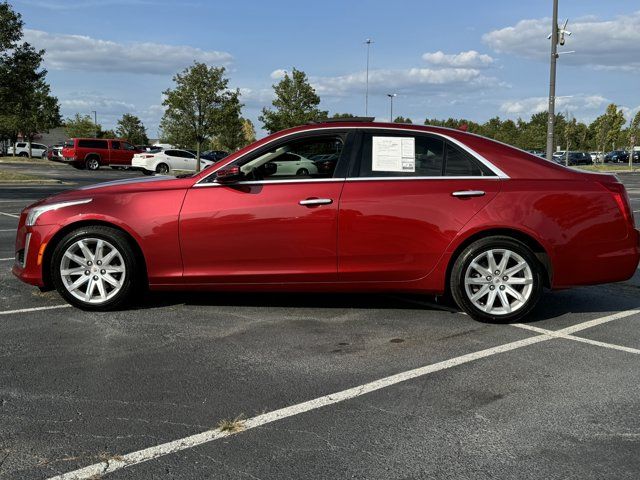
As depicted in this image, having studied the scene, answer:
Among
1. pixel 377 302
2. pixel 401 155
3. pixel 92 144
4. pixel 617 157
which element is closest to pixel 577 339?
pixel 377 302

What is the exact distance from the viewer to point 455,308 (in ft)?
19.0

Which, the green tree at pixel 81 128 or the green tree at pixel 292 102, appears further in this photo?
the green tree at pixel 81 128

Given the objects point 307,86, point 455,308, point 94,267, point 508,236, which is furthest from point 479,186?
point 307,86

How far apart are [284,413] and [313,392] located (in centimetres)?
34

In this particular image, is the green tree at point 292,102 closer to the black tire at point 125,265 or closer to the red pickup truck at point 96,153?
the red pickup truck at point 96,153

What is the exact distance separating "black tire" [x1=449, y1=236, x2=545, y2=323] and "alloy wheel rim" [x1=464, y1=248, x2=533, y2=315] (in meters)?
0.02

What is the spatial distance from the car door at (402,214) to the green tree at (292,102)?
3896 centimetres

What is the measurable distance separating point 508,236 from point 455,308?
0.98m

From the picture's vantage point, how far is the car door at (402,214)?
5.05 meters

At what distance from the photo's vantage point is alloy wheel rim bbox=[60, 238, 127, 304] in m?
5.23

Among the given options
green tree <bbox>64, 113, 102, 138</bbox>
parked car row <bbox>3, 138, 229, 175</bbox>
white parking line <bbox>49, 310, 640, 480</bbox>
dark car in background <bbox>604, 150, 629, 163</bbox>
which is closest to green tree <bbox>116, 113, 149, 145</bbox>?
green tree <bbox>64, 113, 102, 138</bbox>

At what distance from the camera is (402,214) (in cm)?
505

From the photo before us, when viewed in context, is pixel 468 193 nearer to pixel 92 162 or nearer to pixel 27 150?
pixel 92 162

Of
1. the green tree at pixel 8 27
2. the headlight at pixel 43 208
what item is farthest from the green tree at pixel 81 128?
the headlight at pixel 43 208
